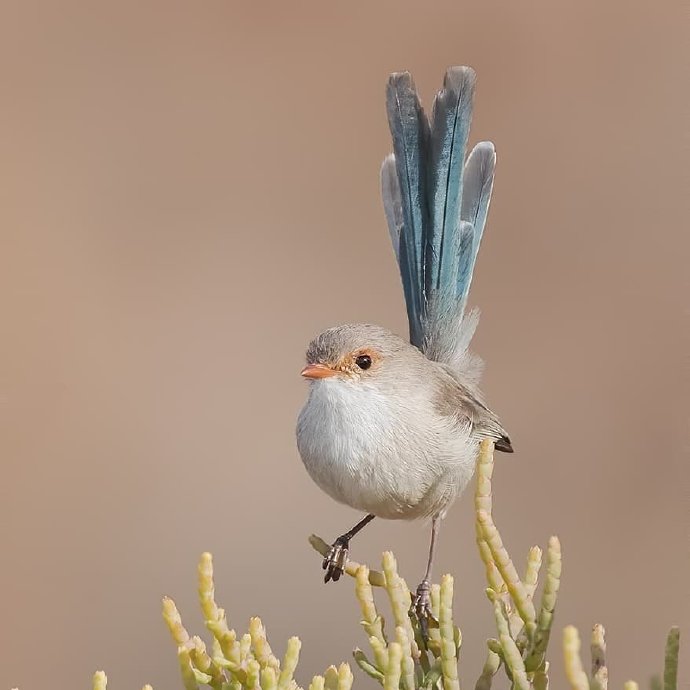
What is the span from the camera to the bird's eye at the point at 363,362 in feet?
12.2

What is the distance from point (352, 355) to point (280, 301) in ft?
16.7

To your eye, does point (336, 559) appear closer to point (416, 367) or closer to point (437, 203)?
point (416, 367)

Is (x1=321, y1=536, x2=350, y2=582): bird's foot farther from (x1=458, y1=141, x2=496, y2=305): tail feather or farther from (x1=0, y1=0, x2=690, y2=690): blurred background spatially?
(x1=0, y1=0, x2=690, y2=690): blurred background

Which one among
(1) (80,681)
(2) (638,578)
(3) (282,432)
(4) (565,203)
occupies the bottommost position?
(1) (80,681)

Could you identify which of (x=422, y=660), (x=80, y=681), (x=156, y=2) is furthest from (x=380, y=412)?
(x=156, y=2)

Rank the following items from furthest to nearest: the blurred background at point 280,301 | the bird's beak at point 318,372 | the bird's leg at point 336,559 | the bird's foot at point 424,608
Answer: the blurred background at point 280,301
the bird's beak at point 318,372
the bird's leg at point 336,559
the bird's foot at point 424,608

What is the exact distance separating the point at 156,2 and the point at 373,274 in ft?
10.3

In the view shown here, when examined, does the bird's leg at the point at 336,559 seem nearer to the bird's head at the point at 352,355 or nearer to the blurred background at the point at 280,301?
the bird's head at the point at 352,355

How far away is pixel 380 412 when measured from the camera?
11.8 ft

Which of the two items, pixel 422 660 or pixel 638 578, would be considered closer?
pixel 422 660

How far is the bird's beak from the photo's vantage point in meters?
3.63

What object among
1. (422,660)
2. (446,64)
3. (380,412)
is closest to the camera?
(422,660)

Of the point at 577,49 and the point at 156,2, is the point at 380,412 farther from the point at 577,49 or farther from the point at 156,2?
the point at 156,2

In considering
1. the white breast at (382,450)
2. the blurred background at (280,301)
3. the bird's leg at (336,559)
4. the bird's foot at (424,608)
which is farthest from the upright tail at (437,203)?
the blurred background at (280,301)
